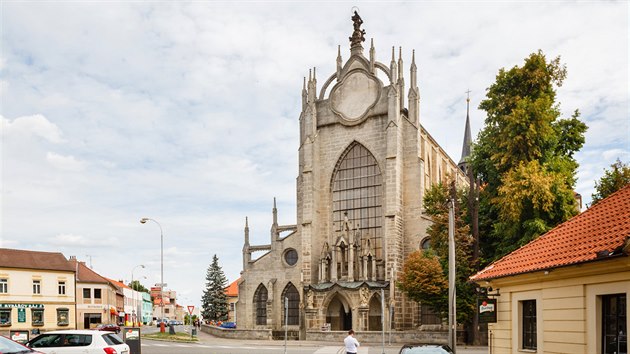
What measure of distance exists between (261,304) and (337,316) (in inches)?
305

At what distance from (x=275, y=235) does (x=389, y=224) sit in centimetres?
1101

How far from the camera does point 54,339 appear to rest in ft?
54.9

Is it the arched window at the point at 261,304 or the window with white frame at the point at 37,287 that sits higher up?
the window with white frame at the point at 37,287

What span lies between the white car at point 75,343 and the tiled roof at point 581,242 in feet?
33.3

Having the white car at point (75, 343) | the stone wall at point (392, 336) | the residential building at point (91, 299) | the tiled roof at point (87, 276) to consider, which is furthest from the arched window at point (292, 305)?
the white car at point (75, 343)

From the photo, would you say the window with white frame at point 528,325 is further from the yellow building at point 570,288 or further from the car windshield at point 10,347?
the car windshield at point 10,347

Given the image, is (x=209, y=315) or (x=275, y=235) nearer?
(x=275, y=235)

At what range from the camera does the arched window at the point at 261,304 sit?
5178 centimetres

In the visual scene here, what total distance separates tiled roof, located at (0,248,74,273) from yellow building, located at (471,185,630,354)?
43656 millimetres

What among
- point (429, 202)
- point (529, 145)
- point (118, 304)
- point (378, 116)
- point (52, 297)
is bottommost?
point (118, 304)

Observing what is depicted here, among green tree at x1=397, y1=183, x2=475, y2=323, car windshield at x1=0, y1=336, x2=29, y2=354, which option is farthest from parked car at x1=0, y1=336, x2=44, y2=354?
green tree at x1=397, y1=183, x2=475, y2=323

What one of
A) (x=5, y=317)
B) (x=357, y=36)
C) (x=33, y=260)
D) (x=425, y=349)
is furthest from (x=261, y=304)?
(x=425, y=349)

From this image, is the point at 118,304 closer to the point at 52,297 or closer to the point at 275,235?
the point at 52,297

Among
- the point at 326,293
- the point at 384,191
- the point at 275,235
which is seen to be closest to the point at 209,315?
the point at 275,235
